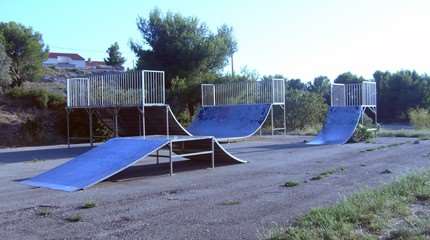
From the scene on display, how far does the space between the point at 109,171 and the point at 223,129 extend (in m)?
13.4

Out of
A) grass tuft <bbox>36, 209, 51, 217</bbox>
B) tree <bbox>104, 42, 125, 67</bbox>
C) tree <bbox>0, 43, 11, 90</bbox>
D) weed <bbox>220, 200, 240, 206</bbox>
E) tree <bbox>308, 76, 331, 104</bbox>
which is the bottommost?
grass tuft <bbox>36, 209, 51, 217</bbox>

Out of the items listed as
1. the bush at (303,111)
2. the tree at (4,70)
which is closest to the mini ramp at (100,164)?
the tree at (4,70)

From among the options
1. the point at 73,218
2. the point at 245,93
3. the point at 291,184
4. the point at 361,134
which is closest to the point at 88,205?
the point at 73,218

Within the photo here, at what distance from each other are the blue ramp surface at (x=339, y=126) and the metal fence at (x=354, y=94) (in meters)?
1.05

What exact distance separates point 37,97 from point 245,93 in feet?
34.0

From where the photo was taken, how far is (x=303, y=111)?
33.0 metres

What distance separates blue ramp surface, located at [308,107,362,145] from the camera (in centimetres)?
2135

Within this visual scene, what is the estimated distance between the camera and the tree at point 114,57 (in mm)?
61219

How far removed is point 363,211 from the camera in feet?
20.0

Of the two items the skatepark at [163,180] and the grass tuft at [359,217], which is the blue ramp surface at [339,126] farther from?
the grass tuft at [359,217]

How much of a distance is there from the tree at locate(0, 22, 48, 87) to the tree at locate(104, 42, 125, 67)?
2633cm

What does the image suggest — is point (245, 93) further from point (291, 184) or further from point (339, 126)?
point (291, 184)

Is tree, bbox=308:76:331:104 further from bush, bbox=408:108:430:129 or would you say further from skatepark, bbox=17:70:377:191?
skatepark, bbox=17:70:377:191

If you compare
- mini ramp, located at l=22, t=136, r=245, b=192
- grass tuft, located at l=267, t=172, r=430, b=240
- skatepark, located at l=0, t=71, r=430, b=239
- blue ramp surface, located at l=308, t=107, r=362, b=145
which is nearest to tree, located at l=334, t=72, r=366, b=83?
blue ramp surface, located at l=308, t=107, r=362, b=145
